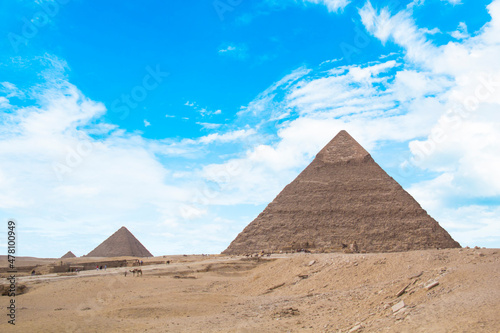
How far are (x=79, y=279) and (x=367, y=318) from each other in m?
19.1

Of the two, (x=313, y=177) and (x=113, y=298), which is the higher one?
(x=313, y=177)

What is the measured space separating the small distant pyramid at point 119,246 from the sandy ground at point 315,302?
48848mm

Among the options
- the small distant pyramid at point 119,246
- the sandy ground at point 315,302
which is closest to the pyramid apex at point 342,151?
the small distant pyramid at point 119,246

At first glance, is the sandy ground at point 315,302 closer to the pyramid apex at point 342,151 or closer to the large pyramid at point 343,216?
the large pyramid at point 343,216

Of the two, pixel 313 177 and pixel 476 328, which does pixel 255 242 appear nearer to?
pixel 313 177

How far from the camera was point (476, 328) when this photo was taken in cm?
629

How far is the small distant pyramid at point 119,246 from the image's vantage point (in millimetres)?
65688

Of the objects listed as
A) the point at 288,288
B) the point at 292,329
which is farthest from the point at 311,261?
the point at 292,329

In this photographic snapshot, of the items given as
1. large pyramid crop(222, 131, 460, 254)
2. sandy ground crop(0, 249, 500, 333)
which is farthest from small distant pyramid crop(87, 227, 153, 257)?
sandy ground crop(0, 249, 500, 333)

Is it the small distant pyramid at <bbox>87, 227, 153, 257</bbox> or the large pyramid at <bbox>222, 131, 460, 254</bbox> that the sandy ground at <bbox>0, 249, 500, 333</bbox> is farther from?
the small distant pyramid at <bbox>87, 227, 153, 257</bbox>

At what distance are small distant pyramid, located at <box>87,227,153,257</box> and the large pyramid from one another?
81.5 ft

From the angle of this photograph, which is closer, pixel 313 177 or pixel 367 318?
pixel 367 318

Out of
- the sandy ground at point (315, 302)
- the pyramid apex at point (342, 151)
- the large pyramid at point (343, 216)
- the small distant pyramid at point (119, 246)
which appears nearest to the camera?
the sandy ground at point (315, 302)

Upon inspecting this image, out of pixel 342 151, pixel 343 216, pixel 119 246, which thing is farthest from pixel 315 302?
pixel 119 246
